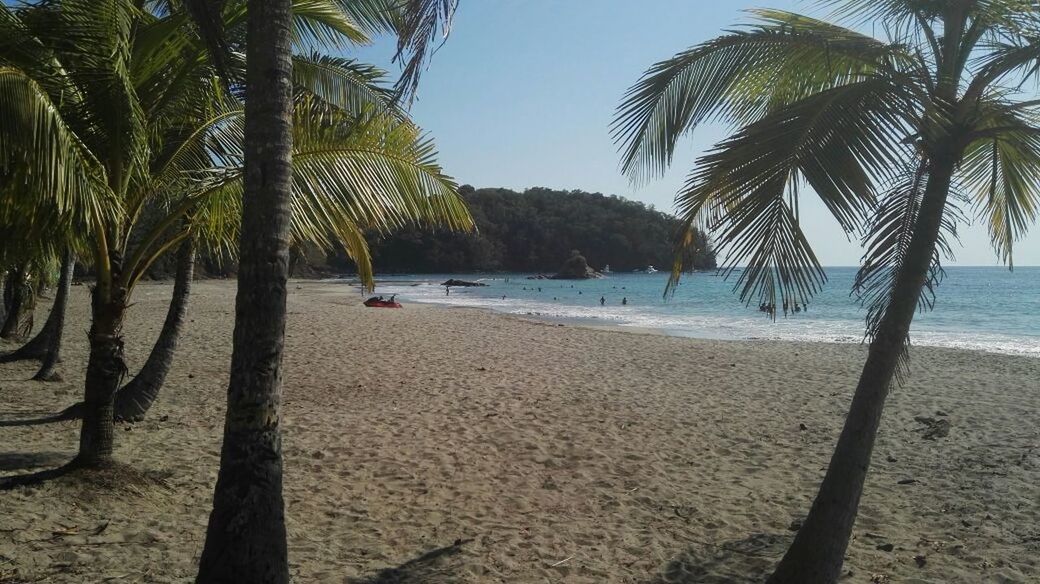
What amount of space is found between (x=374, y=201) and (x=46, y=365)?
22.4 feet

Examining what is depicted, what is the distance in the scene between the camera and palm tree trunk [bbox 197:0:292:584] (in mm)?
2896

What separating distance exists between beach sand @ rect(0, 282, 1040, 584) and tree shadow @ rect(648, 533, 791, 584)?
0.05 ft

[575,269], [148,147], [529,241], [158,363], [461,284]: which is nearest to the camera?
[148,147]

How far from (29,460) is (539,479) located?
4102mm

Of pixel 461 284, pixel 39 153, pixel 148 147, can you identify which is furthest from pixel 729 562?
pixel 461 284

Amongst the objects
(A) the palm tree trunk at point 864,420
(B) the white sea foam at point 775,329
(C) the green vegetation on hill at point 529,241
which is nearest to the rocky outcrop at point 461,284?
(C) the green vegetation on hill at point 529,241

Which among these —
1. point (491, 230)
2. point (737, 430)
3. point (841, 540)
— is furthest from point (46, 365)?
point (491, 230)

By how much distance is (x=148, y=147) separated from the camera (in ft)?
15.8

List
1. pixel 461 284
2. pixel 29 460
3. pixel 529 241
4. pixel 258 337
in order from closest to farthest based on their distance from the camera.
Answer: pixel 258 337 < pixel 29 460 < pixel 461 284 < pixel 529 241

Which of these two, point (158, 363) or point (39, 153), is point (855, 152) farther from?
point (158, 363)

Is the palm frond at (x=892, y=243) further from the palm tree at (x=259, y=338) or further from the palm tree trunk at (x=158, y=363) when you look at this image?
the palm tree trunk at (x=158, y=363)

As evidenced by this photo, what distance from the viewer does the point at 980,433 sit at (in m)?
8.09

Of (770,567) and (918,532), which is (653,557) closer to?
(770,567)

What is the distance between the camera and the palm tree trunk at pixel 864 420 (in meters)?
3.39
